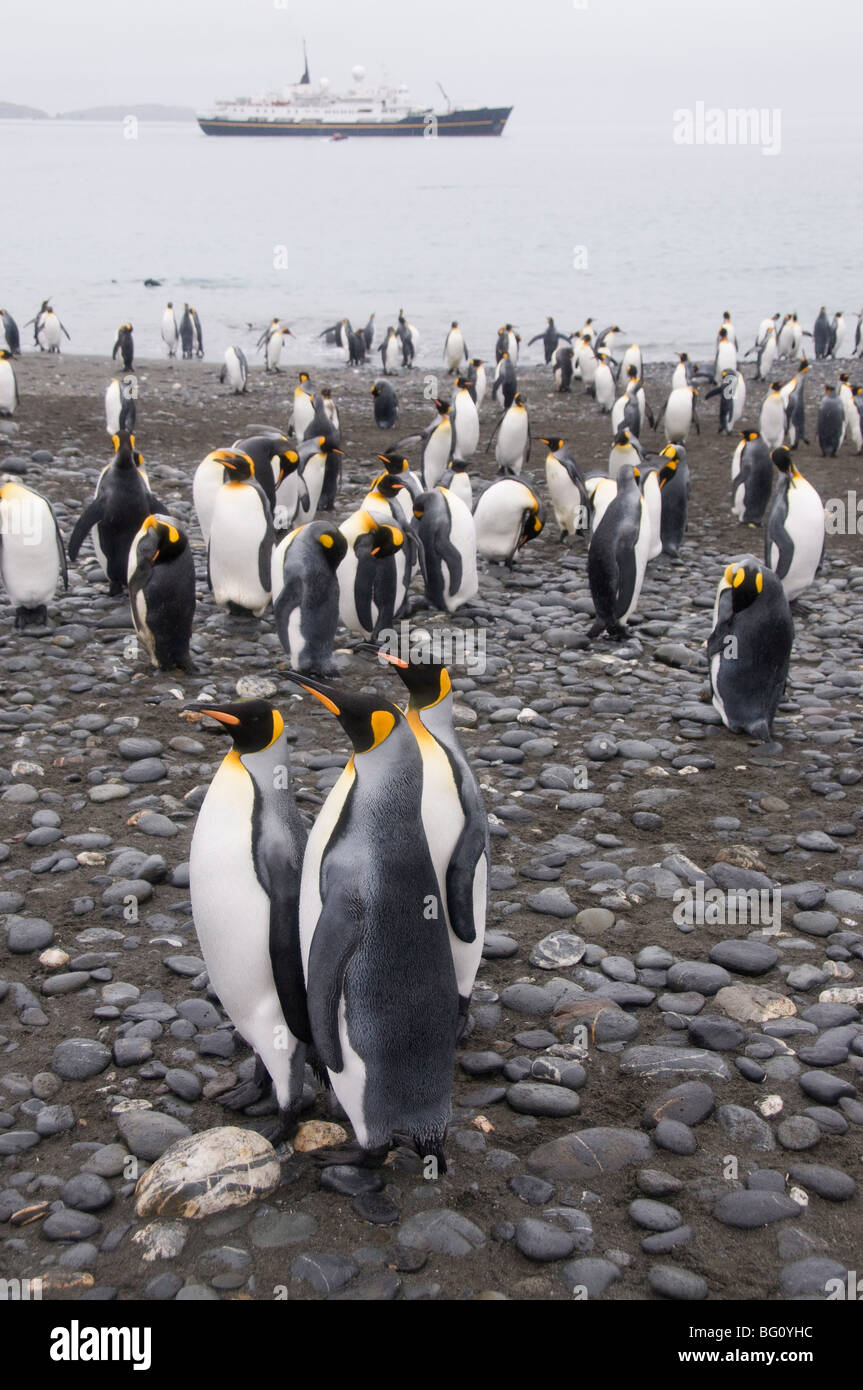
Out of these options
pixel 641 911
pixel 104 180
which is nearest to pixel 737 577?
pixel 641 911

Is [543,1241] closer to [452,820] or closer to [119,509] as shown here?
[452,820]

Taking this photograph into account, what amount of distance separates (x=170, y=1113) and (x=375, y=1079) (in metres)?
0.59

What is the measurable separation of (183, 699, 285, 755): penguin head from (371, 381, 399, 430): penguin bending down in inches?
458

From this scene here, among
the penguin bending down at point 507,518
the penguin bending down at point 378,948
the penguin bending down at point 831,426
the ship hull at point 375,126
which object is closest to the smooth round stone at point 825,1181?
the penguin bending down at point 378,948

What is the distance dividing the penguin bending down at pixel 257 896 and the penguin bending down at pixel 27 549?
12.8 feet

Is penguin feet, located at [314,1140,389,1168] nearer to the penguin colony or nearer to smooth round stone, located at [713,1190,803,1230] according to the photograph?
the penguin colony

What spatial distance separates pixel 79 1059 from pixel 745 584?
12.5ft

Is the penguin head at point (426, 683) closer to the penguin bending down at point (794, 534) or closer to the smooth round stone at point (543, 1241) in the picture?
the smooth round stone at point (543, 1241)

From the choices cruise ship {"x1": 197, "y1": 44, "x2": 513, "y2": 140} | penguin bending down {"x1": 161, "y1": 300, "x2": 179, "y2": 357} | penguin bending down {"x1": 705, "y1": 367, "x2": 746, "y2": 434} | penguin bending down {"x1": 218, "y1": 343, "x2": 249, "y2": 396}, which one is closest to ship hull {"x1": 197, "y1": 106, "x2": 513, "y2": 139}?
cruise ship {"x1": 197, "y1": 44, "x2": 513, "y2": 140}

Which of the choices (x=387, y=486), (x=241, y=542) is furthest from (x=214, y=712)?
(x=387, y=486)

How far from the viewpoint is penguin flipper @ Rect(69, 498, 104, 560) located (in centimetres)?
680

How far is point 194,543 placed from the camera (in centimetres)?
856

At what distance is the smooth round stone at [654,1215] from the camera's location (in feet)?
8.18
